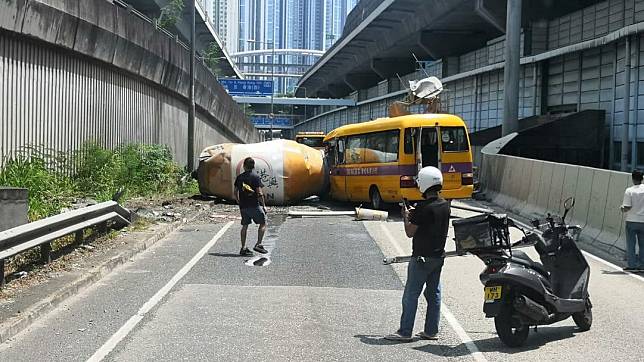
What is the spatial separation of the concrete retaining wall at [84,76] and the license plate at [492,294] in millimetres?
11706

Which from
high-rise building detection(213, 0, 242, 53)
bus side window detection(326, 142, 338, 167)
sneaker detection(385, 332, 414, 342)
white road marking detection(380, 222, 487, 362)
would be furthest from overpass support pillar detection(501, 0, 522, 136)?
high-rise building detection(213, 0, 242, 53)

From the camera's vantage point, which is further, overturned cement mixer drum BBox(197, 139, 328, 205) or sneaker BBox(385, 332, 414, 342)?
overturned cement mixer drum BBox(197, 139, 328, 205)

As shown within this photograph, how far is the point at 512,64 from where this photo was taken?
3047 centimetres

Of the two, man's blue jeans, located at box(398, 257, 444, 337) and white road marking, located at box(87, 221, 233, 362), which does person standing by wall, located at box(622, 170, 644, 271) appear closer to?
man's blue jeans, located at box(398, 257, 444, 337)

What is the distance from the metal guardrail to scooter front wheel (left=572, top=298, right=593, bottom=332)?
6.28 metres

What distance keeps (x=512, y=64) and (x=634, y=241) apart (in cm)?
1989

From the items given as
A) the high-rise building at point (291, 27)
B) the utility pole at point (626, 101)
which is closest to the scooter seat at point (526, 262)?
the utility pole at point (626, 101)

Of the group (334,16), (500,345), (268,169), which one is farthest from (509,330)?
(334,16)

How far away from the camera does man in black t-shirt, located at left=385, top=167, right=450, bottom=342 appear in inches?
279

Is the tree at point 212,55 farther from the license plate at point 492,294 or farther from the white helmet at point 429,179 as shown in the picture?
the license plate at point 492,294

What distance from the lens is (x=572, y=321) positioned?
27.1ft

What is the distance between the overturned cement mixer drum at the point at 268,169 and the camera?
22.3 m

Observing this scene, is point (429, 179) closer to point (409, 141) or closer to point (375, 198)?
point (409, 141)

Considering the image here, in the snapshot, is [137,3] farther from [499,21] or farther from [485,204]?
[485,204]
